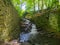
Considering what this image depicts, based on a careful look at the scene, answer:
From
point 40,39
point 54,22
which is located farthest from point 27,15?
point 40,39

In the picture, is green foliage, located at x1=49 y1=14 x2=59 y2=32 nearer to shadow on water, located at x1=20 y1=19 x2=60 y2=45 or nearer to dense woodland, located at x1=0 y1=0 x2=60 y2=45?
dense woodland, located at x1=0 y1=0 x2=60 y2=45

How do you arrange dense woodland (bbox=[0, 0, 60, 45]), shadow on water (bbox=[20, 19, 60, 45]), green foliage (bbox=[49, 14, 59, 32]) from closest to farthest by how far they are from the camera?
dense woodland (bbox=[0, 0, 60, 45])
shadow on water (bbox=[20, 19, 60, 45])
green foliage (bbox=[49, 14, 59, 32])

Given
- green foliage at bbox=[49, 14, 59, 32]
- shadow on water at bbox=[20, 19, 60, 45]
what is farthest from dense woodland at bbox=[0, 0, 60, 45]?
shadow on water at bbox=[20, 19, 60, 45]

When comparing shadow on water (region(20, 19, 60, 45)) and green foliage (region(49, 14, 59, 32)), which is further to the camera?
green foliage (region(49, 14, 59, 32))

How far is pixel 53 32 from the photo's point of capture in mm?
14039

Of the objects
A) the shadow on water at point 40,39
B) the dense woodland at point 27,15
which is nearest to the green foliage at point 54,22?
the dense woodland at point 27,15

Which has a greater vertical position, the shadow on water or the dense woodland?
the dense woodland

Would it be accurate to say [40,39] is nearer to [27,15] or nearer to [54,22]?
[54,22]

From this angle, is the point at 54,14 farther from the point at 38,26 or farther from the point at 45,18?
the point at 38,26

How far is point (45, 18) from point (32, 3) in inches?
375

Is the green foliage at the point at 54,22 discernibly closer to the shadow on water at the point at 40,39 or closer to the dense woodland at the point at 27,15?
the dense woodland at the point at 27,15

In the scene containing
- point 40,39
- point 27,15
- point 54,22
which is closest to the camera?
point 40,39

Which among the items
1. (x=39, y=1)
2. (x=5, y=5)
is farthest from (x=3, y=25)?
(x=39, y=1)

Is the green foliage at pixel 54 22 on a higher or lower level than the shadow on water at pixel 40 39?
higher
